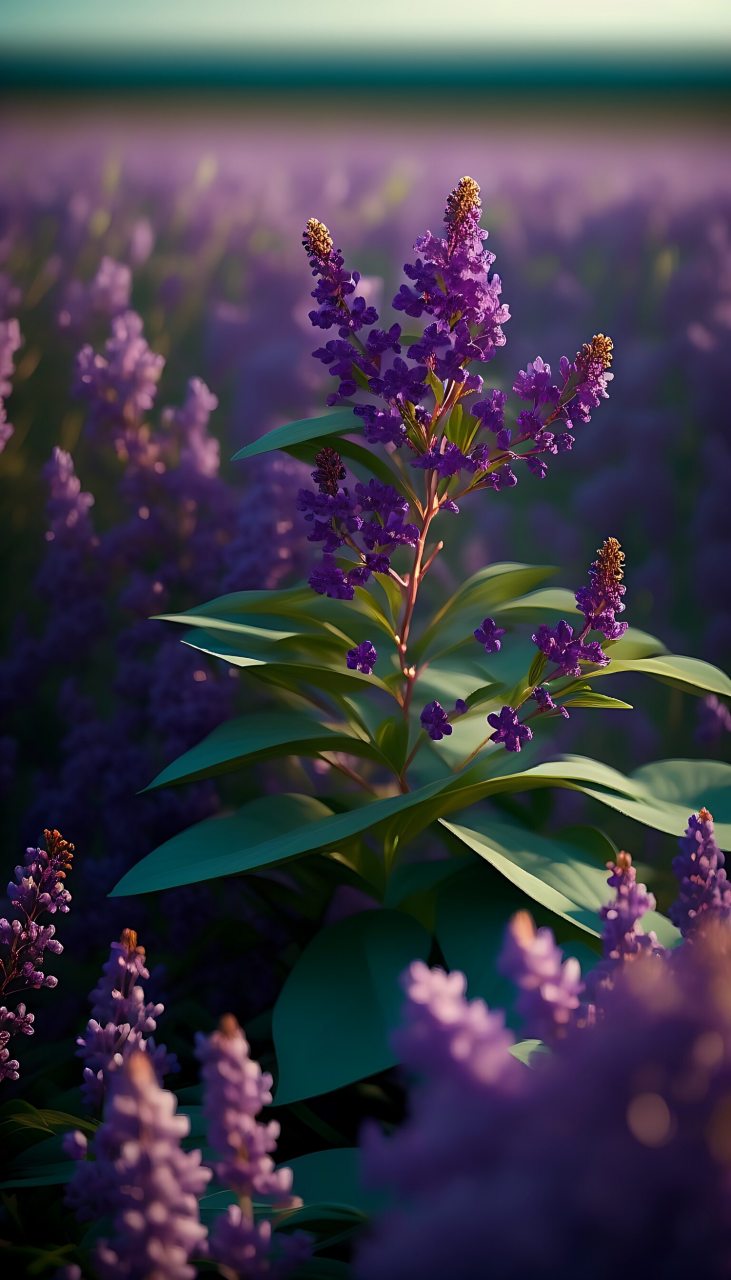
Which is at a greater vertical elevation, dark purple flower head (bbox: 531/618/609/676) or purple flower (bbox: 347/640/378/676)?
dark purple flower head (bbox: 531/618/609/676)

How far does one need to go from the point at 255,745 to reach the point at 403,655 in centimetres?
18

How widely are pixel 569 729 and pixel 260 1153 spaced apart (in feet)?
3.79

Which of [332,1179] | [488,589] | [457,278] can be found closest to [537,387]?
[457,278]

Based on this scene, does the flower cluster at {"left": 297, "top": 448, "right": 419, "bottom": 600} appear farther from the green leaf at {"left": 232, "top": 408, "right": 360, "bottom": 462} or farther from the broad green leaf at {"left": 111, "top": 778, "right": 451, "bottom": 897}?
the broad green leaf at {"left": 111, "top": 778, "right": 451, "bottom": 897}

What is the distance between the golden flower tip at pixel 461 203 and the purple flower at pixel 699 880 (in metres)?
0.54

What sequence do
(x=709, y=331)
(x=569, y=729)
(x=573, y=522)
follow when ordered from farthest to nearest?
1. (x=709, y=331)
2. (x=573, y=522)
3. (x=569, y=729)

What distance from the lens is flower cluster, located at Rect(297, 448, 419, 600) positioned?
3.42 feet

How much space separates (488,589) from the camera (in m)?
1.36

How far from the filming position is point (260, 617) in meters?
1.28

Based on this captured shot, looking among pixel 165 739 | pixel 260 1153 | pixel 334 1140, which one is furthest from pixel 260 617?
pixel 260 1153

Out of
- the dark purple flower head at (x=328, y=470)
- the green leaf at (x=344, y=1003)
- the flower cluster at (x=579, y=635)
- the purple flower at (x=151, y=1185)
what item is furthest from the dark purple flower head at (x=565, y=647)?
the purple flower at (x=151, y=1185)

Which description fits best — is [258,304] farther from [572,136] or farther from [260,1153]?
[260,1153]

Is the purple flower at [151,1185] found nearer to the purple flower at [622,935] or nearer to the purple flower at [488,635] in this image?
the purple flower at [622,935]

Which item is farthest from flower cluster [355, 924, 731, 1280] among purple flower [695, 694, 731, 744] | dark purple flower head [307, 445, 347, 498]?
purple flower [695, 694, 731, 744]
